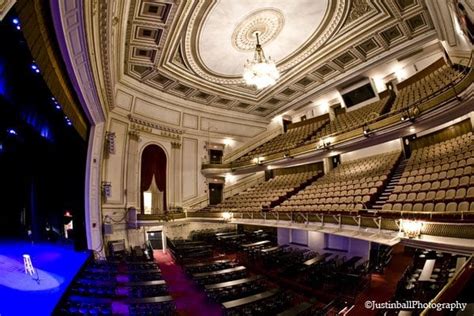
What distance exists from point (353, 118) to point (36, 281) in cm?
1162

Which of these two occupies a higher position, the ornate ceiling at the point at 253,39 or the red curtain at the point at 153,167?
the ornate ceiling at the point at 253,39

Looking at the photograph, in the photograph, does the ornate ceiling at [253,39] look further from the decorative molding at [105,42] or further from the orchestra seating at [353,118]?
the orchestra seating at [353,118]

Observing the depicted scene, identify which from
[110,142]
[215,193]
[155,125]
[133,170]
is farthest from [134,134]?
[215,193]

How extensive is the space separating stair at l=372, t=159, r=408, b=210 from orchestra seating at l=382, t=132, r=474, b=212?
1.44 ft

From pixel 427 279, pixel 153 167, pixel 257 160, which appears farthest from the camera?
pixel 257 160

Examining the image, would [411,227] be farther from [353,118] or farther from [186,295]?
[353,118]

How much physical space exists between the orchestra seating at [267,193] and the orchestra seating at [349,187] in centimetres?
105

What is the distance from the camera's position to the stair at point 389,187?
6.40 metres

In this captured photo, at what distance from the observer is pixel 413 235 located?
4.15 m

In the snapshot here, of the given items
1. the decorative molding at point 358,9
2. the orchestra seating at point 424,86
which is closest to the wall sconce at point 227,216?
the orchestra seating at point 424,86

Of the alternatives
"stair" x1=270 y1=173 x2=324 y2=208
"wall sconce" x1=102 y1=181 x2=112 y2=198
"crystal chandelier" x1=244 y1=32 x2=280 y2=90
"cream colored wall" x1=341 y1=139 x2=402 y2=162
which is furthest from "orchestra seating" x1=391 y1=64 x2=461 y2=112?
"wall sconce" x1=102 y1=181 x2=112 y2=198

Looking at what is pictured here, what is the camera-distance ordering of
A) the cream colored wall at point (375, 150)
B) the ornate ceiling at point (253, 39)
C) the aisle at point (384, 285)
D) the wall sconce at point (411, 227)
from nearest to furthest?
the wall sconce at point (411, 227) < the aisle at point (384, 285) < the ornate ceiling at point (253, 39) < the cream colored wall at point (375, 150)

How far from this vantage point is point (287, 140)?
13.1 metres

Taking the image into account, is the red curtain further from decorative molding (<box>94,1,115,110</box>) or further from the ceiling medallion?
the ceiling medallion
